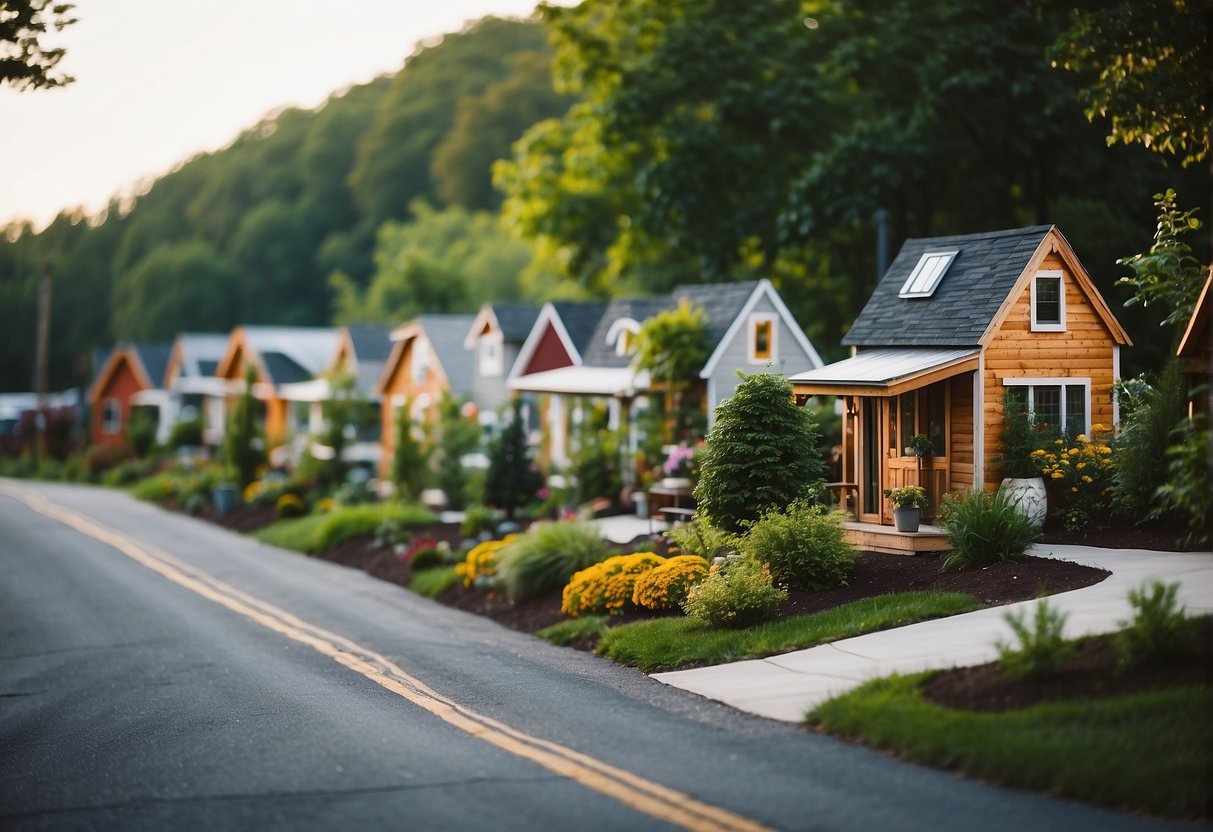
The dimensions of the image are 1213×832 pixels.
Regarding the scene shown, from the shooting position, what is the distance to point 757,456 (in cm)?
1856

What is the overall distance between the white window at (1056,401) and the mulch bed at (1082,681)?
8995mm

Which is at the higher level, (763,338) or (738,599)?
(763,338)

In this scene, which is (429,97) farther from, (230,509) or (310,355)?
(230,509)

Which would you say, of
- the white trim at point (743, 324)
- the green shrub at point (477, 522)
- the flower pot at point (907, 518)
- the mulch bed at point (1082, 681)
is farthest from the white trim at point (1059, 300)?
the green shrub at point (477, 522)

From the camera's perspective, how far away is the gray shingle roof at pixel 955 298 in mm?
19922

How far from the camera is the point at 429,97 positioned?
105500 millimetres

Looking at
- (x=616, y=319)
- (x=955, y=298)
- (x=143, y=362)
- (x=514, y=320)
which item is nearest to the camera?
(x=955, y=298)

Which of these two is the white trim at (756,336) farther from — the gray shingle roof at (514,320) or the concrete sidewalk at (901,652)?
the concrete sidewalk at (901,652)

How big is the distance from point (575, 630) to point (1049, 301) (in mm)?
9027

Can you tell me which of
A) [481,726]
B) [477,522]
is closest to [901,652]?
[481,726]

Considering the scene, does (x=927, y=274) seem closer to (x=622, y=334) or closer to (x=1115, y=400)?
(x=1115, y=400)

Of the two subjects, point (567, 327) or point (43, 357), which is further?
point (43, 357)

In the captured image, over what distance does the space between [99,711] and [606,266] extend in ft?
114

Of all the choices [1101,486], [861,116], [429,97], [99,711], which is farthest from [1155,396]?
[429,97]
